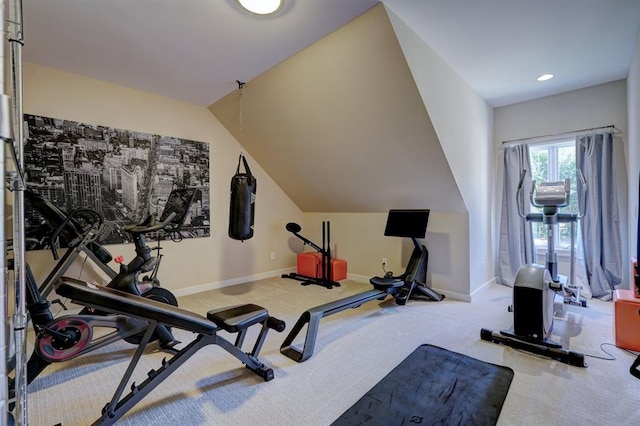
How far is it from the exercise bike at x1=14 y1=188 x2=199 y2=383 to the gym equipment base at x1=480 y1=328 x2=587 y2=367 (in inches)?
112

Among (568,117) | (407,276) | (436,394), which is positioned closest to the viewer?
(436,394)

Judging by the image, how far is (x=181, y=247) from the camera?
4.24m

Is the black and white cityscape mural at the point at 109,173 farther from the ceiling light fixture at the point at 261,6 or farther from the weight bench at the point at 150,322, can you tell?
the ceiling light fixture at the point at 261,6

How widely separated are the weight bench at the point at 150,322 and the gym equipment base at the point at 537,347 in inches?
76.3

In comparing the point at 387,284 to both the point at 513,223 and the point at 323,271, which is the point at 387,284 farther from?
the point at 513,223

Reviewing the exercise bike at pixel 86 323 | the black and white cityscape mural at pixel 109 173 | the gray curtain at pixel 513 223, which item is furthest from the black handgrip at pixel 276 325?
the gray curtain at pixel 513 223

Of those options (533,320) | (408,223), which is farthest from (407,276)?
(533,320)

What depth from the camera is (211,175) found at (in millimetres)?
4555

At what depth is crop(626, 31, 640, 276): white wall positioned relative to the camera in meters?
2.88

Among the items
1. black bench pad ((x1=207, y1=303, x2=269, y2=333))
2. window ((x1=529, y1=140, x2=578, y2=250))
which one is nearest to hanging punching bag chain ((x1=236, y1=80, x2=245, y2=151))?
black bench pad ((x1=207, y1=303, x2=269, y2=333))

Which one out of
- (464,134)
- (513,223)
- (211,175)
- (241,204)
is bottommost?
(513,223)

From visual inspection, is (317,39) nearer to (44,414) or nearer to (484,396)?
(484,396)

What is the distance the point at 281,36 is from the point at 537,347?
3.44 m

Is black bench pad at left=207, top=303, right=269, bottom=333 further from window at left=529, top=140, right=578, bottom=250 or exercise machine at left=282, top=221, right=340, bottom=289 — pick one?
window at left=529, top=140, right=578, bottom=250
